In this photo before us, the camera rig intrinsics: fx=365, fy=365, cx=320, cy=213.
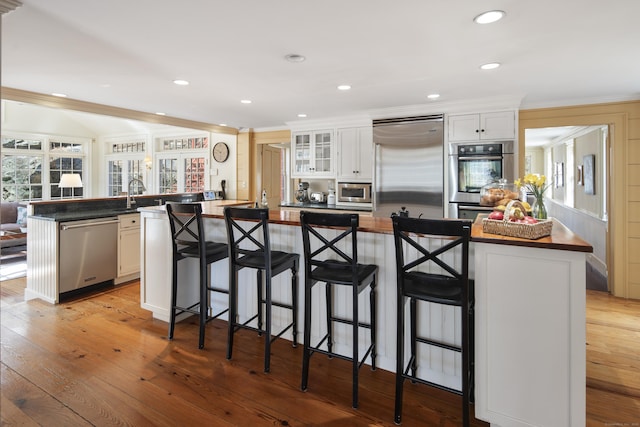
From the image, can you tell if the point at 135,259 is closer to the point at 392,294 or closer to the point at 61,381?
the point at 61,381

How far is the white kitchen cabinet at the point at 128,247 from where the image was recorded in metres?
4.56

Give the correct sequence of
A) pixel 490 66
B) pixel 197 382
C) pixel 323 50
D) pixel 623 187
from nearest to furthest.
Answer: pixel 197 382 < pixel 323 50 < pixel 490 66 < pixel 623 187

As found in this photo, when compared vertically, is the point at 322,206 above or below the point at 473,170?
below

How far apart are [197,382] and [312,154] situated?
4061 mm

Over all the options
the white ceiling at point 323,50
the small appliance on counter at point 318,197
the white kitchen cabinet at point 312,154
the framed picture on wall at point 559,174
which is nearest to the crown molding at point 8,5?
the white ceiling at point 323,50

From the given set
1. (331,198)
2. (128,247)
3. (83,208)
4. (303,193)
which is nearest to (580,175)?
(331,198)

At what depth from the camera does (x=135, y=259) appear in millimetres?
4758

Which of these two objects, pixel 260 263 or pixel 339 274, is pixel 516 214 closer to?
pixel 339 274

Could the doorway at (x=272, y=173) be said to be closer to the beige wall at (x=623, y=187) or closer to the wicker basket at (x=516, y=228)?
the beige wall at (x=623, y=187)

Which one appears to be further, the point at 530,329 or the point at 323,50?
the point at 323,50

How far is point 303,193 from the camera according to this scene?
20.2ft

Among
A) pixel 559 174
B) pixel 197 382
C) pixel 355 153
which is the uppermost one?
pixel 355 153

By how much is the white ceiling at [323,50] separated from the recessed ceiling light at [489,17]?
45mm

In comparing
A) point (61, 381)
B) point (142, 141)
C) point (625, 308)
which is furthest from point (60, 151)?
point (625, 308)
